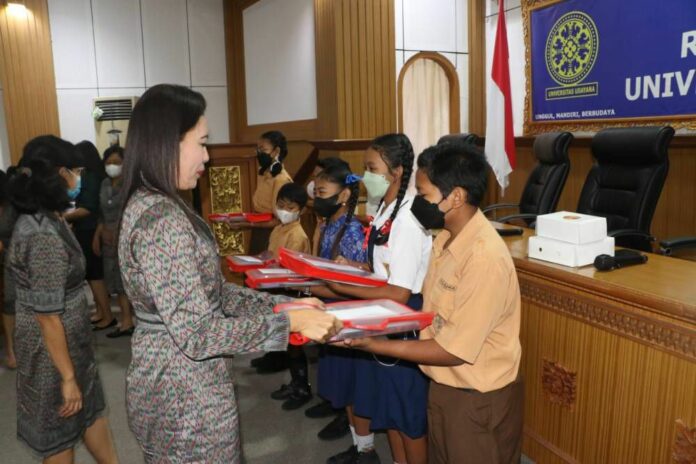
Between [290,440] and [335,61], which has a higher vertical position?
[335,61]

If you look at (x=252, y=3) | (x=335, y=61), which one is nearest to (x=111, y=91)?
(x=252, y=3)

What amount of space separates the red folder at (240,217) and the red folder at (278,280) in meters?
1.88

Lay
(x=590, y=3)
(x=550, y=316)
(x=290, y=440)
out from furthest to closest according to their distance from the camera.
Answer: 1. (x=590, y=3)
2. (x=290, y=440)
3. (x=550, y=316)

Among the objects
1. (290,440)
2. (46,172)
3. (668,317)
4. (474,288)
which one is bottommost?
(290,440)

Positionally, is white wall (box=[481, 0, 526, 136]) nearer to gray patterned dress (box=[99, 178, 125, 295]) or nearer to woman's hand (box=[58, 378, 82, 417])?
gray patterned dress (box=[99, 178, 125, 295])

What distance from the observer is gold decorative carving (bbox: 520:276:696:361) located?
160 centimetres

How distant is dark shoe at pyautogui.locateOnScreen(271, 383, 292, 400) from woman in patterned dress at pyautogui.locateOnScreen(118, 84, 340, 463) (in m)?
1.93

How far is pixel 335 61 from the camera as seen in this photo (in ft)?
19.1

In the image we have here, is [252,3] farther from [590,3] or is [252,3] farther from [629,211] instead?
[629,211]

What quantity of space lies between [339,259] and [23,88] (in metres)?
6.59

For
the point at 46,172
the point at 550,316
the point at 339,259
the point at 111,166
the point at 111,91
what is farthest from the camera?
the point at 111,91

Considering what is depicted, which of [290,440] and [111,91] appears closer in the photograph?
[290,440]

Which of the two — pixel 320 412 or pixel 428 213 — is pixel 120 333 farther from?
pixel 428 213

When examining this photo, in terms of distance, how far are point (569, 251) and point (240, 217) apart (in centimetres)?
261
